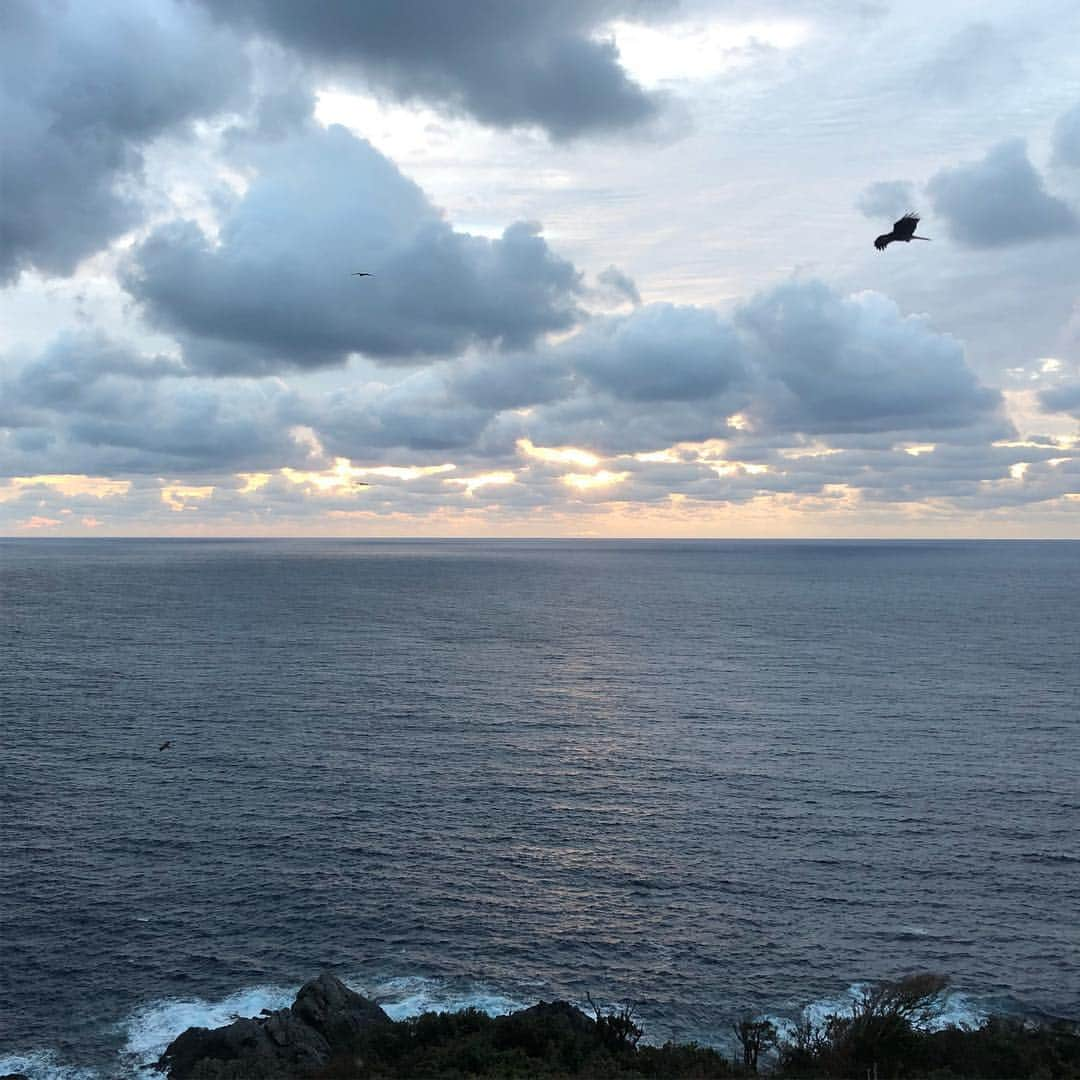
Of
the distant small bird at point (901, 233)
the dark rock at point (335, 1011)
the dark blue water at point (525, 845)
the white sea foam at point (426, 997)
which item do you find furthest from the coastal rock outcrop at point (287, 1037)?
the distant small bird at point (901, 233)

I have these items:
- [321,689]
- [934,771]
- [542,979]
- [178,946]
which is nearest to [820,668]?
[934,771]

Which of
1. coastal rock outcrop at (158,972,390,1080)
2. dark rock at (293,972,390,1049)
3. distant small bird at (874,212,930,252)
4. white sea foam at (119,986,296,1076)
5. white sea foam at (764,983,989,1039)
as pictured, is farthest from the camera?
white sea foam at (764,983,989,1039)

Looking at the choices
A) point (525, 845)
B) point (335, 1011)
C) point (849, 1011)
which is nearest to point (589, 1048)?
point (335, 1011)

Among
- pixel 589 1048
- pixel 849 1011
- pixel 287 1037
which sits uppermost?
pixel 287 1037

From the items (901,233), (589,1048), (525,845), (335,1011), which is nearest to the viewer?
(901,233)

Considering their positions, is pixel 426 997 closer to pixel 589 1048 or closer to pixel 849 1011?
pixel 589 1048

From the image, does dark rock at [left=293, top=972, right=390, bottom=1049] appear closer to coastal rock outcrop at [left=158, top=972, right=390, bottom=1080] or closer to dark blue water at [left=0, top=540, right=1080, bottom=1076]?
coastal rock outcrop at [left=158, top=972, right=390, bottom=1080]

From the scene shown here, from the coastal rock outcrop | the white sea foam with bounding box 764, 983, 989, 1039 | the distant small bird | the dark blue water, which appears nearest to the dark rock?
the coastal rock outcrop

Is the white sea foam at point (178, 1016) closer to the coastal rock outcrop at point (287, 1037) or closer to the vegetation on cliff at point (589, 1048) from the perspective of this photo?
the coastal rock outcrop at point (287, 1037)

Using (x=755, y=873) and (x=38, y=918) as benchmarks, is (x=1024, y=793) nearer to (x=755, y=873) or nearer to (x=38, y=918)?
(x=755, y=873)

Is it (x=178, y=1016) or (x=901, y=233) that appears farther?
(x=178, y=1016)
